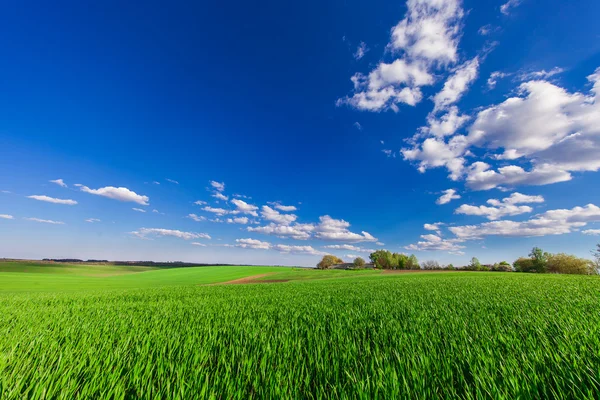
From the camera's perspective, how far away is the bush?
172ft

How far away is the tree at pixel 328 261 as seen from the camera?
4257 inches

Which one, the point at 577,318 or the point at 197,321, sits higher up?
the point at 577,318

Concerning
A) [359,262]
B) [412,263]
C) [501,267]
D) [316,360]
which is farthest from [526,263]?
[316,360]

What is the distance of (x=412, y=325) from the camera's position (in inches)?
172

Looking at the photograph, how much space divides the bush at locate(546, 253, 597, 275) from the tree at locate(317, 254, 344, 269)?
240 ft

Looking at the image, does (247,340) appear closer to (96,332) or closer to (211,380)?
(211,380)

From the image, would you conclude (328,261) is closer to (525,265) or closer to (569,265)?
(525,265)

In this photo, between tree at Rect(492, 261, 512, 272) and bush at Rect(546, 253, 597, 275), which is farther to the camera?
tree at Rect(492, 261, 512, 272)

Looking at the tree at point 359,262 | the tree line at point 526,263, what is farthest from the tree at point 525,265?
the tree at point 359,262

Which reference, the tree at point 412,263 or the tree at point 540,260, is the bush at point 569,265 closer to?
the tree at point 540,260

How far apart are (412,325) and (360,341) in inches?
57.5

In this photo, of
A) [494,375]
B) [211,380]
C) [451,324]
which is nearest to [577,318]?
[451,324]

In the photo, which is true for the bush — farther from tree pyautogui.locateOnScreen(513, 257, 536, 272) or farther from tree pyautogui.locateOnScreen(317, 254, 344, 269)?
tree pyautogui.locateOnScreen(317, 254, 344, 269)

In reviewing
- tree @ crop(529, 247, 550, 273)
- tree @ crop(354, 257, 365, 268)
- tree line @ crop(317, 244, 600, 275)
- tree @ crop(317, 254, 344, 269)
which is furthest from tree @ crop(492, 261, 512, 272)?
tree @ crop(317, 254, 344, 269)
